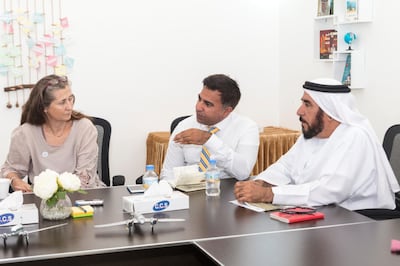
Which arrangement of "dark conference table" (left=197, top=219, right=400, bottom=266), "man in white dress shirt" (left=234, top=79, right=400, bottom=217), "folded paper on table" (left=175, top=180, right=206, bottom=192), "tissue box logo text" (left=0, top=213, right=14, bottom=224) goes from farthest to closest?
"folded paper on table" (left=175, top=180, right=206, bottom=192), "man in white dress shirt" (left=234, top=79, right=400, bottom=217), "tissue box logo text" (left=0, top=213, right=14, bottom=224), "dark conference table" (left=197, top=219, right=400, bottom=266)

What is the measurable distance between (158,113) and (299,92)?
1.26 meters

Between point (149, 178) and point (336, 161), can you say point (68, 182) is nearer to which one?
point (149, 178)

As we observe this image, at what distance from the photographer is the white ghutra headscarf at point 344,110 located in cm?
325

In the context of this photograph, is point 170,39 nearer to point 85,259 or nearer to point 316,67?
point 316,67

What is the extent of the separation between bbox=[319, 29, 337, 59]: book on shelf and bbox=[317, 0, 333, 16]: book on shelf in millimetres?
144

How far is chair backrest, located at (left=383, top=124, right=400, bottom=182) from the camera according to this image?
11.8 ft

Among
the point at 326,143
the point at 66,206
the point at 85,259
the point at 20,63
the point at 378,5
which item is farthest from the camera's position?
the point at 20,63

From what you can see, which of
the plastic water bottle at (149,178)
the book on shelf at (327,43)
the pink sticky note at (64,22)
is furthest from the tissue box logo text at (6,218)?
the book on shelf at (327,43)

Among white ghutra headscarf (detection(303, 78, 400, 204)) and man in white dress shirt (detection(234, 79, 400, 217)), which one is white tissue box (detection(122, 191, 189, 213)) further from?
white ghutra headscarf (detection(303, 78, 400, 204))

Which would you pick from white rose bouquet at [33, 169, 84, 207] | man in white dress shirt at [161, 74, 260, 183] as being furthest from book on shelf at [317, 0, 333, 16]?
white rose bouquet at [33, 169, 84, 207]

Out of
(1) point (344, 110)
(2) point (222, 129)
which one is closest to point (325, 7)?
(2) point (222, 129)

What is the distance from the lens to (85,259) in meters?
2.32

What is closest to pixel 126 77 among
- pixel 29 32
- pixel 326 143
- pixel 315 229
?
pixel 29 32

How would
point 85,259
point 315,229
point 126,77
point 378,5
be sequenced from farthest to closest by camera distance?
1. point 126,77
2. point 378,5
3. point 315,229
4. point 85,259
